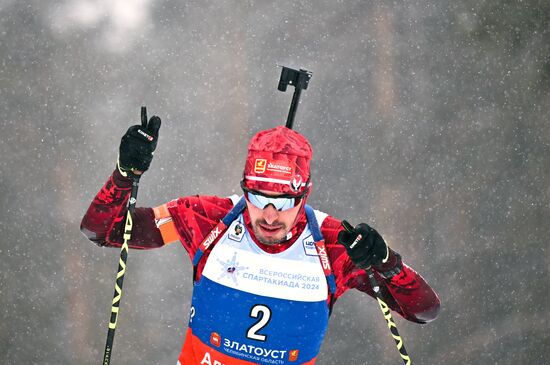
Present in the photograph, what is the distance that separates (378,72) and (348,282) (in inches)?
248

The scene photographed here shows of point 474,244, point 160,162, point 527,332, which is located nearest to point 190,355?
point 160,162

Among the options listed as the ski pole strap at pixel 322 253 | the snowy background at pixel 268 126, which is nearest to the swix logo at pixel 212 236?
the ski pole strap at pixel 322 253

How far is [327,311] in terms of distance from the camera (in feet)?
21.5

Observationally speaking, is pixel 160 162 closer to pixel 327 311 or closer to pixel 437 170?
pixel 437 170

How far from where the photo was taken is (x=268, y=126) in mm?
12242

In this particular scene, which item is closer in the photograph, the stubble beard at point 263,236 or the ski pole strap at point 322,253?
the stubble beard at point 263,236

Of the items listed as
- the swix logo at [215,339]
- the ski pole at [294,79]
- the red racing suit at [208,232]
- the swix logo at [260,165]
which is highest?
the ski pole at [294,79]

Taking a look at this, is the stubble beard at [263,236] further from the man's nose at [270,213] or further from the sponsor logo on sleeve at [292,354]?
the sponsor logo on sleeve at [292,354]

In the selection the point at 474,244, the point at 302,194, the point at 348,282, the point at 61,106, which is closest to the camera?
the point at 302,194

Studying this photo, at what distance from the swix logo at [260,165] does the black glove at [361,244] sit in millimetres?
649

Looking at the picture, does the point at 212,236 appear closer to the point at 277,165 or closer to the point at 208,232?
the point at 208,232

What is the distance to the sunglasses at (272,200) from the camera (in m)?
6.16

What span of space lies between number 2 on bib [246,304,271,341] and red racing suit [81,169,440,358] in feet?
1.34

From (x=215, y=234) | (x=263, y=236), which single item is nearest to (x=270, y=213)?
(x=263, y=236)
